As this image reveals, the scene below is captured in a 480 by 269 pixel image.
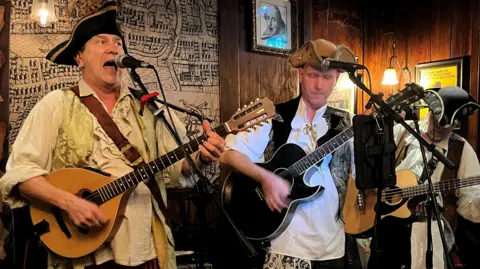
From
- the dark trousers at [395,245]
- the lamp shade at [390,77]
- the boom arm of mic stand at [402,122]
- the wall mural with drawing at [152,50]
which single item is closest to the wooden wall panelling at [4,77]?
the wall mural with drawing at [152,50]

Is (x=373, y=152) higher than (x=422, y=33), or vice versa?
(x=422, y=33)

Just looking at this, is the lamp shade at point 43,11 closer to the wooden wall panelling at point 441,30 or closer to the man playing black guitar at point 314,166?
the man playing black guitar at point 314,166

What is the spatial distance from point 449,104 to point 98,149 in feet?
7.13

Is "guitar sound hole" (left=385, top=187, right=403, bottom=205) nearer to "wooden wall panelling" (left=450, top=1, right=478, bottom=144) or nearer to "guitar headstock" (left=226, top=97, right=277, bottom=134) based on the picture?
"guitar headstock" (left=226, top=97, right=277, bottom=134)

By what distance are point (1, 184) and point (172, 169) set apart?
69 centimetres

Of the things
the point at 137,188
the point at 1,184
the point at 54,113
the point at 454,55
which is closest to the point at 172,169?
the point at 137,188

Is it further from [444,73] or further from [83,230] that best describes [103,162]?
[444,73]

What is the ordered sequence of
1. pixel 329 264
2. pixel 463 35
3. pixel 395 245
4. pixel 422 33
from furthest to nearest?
1. pixel 422 33
2. pixel 463 35
3. pixel 395 245
4. pixel 329 264

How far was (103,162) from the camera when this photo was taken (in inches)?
80.4

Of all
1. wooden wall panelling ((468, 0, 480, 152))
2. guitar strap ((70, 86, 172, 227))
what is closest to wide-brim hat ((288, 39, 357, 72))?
guitar strap ((70, 86, 172, 227))

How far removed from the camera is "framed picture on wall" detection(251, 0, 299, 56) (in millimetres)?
3924

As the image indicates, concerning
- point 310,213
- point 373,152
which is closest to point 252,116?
point 373,152

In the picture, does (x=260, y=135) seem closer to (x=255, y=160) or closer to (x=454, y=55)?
(x=255, y=160)

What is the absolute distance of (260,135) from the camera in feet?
7.84
